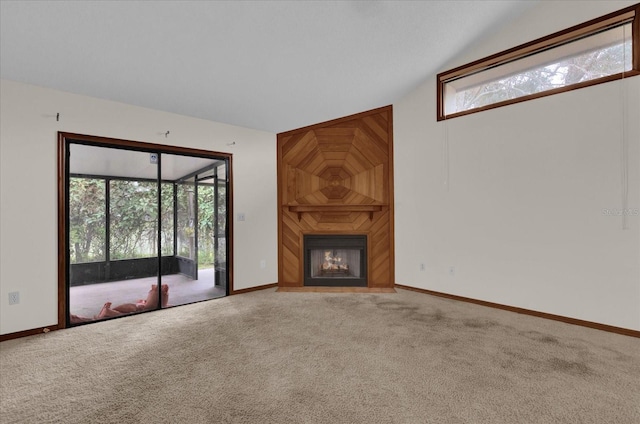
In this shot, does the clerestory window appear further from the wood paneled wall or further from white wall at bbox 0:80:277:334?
white wall at bbox 0:80:277:334

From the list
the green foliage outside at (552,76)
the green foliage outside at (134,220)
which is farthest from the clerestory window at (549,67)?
the green foliage outside at (134,220)

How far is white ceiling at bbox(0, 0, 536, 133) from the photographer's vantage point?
236 cm

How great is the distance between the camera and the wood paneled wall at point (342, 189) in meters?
Answer: 4.79

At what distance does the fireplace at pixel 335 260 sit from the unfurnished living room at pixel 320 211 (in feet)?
0.12

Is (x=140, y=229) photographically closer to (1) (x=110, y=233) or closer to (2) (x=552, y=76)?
(1) (x=110, y=233)

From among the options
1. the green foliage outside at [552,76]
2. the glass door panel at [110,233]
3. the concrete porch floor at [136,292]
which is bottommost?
the concrete porch floor at [136,292]

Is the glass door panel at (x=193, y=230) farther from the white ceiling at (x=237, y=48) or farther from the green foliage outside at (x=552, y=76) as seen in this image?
the green foliage outside at (x=552, y=76)

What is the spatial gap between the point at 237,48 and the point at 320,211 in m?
2.66

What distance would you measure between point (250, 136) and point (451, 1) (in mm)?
3147

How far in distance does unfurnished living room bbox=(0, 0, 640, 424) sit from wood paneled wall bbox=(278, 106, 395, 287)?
1.4 inches

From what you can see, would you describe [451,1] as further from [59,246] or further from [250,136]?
[59,246]

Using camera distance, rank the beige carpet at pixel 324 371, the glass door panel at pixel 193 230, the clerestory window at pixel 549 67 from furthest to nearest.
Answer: the glass door panel at pixel 193 230, the clerestory window at pixel 549 67, the beige carpet at pixel 324 371

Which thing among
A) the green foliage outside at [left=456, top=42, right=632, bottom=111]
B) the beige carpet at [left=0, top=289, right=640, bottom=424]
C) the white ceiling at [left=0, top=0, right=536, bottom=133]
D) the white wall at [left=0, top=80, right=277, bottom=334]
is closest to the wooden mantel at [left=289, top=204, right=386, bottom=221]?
the white ceiling at [left=0, top=0, right=536, bottom=133]

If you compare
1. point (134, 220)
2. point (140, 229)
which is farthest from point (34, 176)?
point (140, 229)
